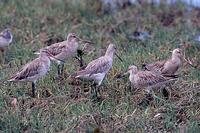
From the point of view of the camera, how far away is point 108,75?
11.0 meters

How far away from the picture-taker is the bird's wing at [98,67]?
10.4 metres

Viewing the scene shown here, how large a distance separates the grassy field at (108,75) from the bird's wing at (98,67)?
0.92 feet

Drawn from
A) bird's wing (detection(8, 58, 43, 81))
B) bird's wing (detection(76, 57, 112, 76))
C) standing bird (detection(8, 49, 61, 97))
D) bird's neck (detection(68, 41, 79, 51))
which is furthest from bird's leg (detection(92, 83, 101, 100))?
bird's neck (detection(68, 41, 79, 51))

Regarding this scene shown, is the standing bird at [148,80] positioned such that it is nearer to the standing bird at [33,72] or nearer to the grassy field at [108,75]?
the grassy field at [108,75]

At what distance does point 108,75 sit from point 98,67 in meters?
0.61

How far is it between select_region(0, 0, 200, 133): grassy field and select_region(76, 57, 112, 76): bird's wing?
28 cm

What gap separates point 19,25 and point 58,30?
0.86 meters

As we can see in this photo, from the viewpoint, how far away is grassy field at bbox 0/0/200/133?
8.98 meters

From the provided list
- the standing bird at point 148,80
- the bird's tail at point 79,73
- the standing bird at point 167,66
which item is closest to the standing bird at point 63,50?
the bird's tail at point 79,73

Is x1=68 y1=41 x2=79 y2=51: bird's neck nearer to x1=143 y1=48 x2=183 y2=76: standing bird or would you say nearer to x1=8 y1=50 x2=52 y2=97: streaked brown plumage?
x1=8 y1=50 x2=52 y2=97: streaked brown plumage

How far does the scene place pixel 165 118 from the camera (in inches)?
363

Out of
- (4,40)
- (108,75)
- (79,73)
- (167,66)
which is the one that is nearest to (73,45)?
(108,75)

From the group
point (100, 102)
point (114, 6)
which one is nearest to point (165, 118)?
point (100, 102)

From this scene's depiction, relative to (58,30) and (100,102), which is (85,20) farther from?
(100,102)
